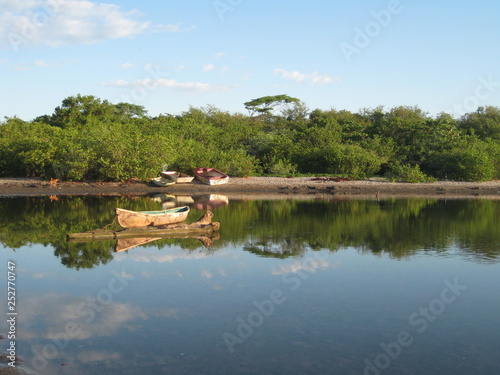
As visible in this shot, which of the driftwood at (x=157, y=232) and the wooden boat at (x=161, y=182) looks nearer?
the driftwood at (x=157, y=232)

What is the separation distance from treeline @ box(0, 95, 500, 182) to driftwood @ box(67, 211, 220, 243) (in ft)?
83.3

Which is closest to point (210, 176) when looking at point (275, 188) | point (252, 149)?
point (275, 188)

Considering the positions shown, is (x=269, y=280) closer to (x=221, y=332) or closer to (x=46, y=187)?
(x=221, y=332)

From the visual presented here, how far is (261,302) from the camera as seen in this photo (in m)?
13.4

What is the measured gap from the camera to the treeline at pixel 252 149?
1880 inches

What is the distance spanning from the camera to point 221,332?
1123cm

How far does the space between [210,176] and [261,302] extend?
35.7 metres

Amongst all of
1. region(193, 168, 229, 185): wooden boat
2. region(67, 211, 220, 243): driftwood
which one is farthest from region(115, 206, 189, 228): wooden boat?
region(193, 168, 229, 185): wooden boat

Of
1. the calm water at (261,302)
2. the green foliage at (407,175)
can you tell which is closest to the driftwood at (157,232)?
the calm water at (261,302)

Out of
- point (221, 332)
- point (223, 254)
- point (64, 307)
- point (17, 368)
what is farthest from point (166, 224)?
point (17, 368)

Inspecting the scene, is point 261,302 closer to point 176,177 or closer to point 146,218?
point 146,218

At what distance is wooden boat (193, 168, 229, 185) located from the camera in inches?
1885

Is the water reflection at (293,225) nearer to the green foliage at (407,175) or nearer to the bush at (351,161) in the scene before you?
the green foliage at (407,175)

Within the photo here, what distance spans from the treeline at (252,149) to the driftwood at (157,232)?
83.3 feet
